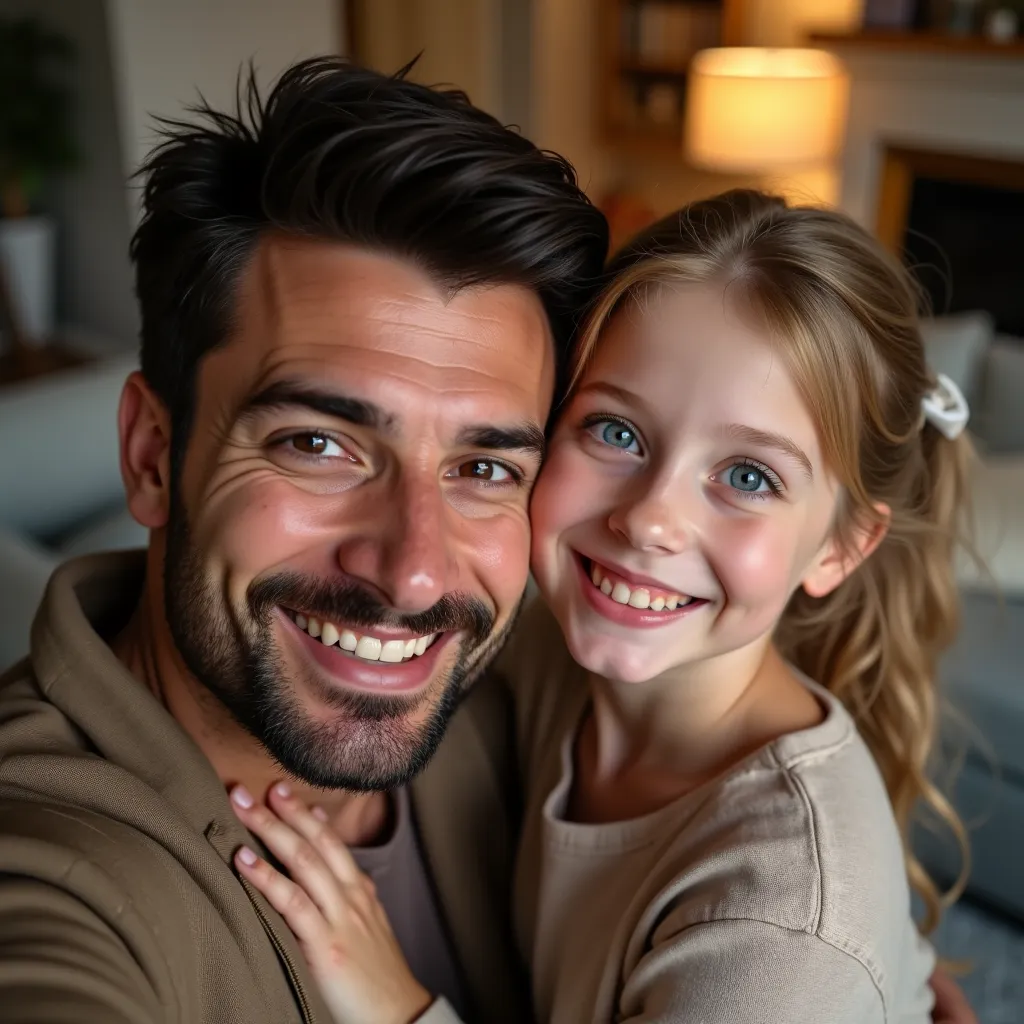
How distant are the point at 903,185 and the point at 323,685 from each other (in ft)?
12.1

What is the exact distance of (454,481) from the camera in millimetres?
1003

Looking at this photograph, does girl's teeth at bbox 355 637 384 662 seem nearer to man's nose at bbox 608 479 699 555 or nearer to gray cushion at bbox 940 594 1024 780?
man's nose at bbox 608 479 699 555

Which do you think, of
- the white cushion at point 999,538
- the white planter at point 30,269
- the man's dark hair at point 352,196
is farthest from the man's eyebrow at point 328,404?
the white planter at point 30,269

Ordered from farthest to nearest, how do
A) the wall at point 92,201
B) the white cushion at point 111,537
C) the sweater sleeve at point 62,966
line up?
1. the wall at point 92,201
2. the white cushion at point 111,537
3. the sweater sleeve at point 62,966

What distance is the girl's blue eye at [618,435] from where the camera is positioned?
1.03 meters

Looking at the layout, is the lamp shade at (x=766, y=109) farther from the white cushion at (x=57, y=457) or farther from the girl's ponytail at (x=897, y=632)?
the girl's ponytail at (x=897, y=632)

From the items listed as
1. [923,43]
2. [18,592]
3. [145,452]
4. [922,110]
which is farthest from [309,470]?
[922,110]

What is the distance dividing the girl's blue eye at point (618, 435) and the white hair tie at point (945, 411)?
1.28 ft

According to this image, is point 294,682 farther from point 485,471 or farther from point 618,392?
point 618,392

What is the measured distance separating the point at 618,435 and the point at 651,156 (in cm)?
413

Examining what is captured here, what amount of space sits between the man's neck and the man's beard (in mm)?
57

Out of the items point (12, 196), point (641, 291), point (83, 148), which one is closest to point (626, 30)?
point (83, 148)

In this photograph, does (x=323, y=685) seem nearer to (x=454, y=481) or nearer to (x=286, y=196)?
(x=454, y=481)

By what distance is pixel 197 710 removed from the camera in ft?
3.47
